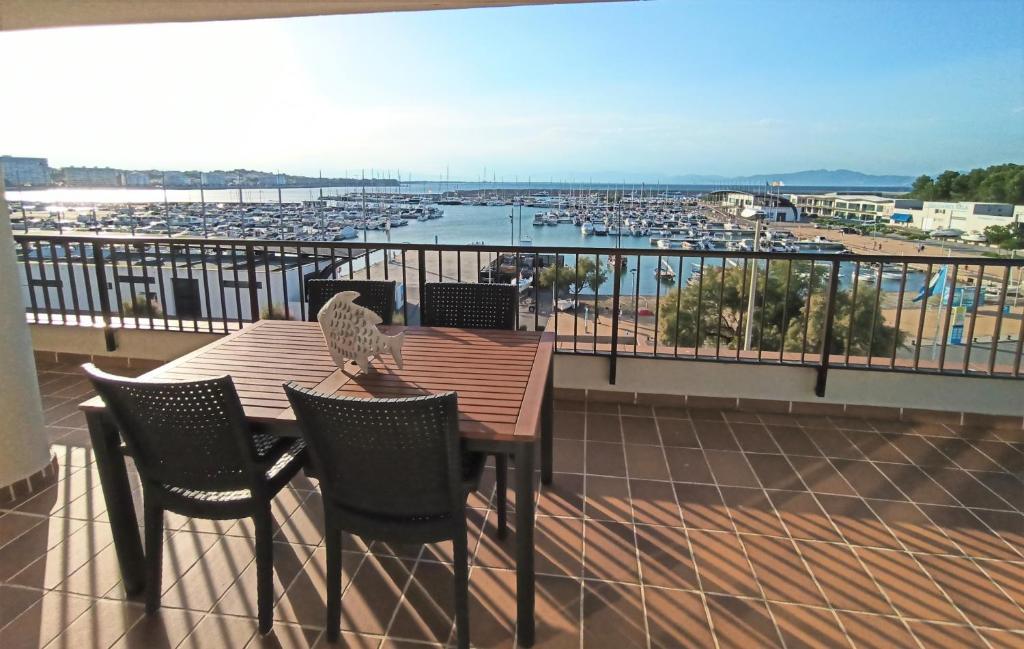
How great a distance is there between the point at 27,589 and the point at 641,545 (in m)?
2.40

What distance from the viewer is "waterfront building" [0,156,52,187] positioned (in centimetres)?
270

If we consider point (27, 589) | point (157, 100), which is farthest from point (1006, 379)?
point (157, 100)

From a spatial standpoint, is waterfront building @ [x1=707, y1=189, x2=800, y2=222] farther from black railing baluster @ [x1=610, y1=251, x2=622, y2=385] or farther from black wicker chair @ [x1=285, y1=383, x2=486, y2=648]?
black wicker chair @ [x1=285, y1=383, x2=486, y2=648]

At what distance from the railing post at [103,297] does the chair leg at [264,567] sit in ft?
12.3

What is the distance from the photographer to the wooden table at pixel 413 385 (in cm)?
167

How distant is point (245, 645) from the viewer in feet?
5.65

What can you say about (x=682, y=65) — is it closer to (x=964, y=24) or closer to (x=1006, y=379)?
(x=964, y=24)

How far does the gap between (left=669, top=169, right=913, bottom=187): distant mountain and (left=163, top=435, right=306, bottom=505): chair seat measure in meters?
10.2

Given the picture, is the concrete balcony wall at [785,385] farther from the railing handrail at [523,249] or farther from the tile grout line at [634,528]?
the railing handrail at [523,249]

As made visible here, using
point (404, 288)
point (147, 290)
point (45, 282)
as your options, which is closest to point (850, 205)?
point (404, 288)

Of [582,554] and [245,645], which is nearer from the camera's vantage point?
[245,645]

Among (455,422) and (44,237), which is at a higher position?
(44,237)

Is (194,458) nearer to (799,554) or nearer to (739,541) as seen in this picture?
(739,541)

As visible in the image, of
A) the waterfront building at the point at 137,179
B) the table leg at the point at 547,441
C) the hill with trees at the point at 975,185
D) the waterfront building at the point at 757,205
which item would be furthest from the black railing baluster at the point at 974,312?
the hill with trees at the point at 975,185
